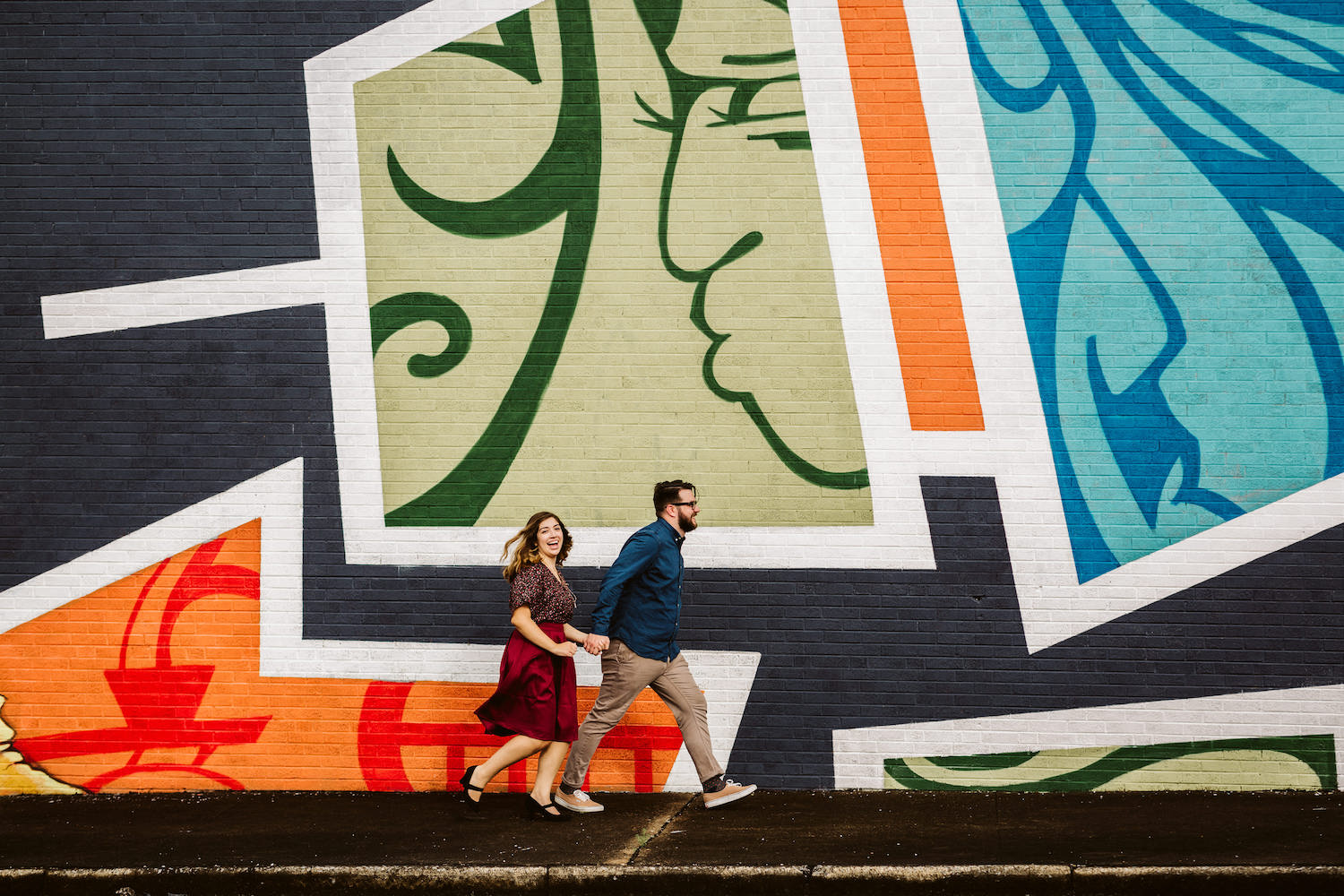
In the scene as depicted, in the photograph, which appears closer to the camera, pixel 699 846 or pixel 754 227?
pixel 699 846

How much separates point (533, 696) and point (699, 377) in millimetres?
2026

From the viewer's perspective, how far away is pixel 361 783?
6148mm

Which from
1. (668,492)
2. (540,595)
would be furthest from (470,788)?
(668,492)

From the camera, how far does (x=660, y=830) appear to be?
5.23m

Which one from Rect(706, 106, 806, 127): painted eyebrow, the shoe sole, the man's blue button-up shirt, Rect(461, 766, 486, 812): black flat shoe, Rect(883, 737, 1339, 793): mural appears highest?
Rect(706, 106, 806, 127): painted eyebrow

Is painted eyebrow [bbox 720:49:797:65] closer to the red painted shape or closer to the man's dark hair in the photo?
the man's dark hair

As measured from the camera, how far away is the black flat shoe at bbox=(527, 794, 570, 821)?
5.48m

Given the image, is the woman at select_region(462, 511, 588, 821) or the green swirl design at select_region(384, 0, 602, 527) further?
the green swirl design at select_region(384, 0, 602, 527)

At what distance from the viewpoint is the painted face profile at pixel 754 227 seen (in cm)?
615

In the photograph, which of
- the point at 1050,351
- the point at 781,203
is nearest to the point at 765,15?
the point at 781,203

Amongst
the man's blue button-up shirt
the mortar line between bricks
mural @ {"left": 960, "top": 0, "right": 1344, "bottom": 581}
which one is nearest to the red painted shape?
the mortar line between bricks

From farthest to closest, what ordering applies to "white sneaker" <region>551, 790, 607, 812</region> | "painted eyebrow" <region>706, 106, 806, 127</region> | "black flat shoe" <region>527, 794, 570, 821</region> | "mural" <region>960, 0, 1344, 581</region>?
"painted eyebrow" <region>706, 106, 806, 127</region>
"mural" <region>960, 0, 1344, 581</region>
"white sneaker" <region>551, 790, 607, 812</region>
"black flat shoe" <region>527, 794, 570, 821</region>

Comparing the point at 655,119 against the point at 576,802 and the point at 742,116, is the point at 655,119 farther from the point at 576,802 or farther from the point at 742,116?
the point at 576,802

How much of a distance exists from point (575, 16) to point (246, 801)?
4879 mm
